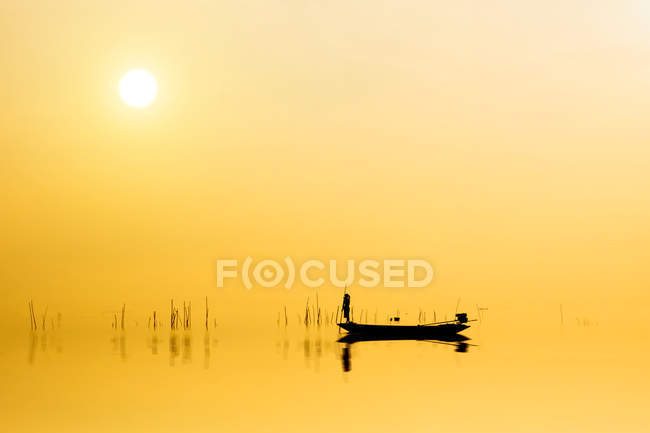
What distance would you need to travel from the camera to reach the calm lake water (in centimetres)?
2269

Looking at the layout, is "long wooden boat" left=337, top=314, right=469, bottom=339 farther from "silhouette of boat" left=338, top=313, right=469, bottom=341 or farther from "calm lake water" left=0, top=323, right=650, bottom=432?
"calm lake water" left=0, top=323, right=650, bottom=432

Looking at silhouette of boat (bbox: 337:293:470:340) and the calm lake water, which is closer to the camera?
the calm lake water

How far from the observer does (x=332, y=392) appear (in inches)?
1154

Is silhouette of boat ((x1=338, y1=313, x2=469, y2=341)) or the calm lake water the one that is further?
silhouette of boat ((x1=338, y1=313, x2=469, y2=341))

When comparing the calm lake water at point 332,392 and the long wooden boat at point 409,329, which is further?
the long wooden boat at point 409,329

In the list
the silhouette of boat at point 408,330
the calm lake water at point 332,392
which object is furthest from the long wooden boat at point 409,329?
the calm lake water at point 332,392

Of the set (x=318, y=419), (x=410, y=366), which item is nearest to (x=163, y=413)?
(x=318, y=419)

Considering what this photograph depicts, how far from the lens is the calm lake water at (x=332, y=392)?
2269 cm

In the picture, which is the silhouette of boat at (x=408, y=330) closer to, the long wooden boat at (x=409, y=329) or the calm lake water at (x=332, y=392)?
the long wooden boat at (x=409, y=329)

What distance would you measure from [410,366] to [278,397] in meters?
12.7

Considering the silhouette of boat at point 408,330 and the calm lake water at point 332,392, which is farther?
the silhouette of boat at point 408,330

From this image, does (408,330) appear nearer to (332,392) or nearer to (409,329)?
(409,329)

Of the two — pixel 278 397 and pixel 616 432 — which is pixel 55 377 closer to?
pixel 278 397

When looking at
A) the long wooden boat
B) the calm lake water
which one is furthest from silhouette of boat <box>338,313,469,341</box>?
the calm lake water
